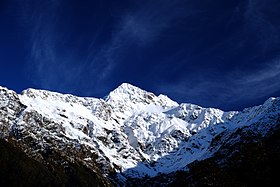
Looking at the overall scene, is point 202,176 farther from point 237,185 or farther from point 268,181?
point 268,181

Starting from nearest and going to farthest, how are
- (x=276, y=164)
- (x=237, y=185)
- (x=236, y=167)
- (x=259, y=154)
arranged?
(x=237, y=185), (x=259, y=154), (x=276, y=164), (x=236, y=167)

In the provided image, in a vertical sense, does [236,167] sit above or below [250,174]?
above

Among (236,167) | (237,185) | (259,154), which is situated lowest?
(237,185)

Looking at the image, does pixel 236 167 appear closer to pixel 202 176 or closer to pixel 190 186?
pixel 190 186

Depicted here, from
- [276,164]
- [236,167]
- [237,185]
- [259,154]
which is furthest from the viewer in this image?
[236,167]

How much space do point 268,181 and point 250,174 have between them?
4.52m

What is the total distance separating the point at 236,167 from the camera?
120m

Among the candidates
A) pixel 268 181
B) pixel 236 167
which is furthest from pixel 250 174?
pixel 236 167

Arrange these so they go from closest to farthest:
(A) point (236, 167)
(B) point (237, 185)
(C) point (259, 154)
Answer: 1. (B) point (237, 185)
2. (C) point (259, 154)
3. (A) point (236, 167)

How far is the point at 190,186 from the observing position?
9931 centimetres

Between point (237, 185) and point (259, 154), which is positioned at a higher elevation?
point (259, 154)

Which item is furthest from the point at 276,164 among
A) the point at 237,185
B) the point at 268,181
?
the point at 237,185

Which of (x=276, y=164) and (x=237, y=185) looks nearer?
(x=237, y=185)

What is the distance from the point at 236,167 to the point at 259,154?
1166 inches
